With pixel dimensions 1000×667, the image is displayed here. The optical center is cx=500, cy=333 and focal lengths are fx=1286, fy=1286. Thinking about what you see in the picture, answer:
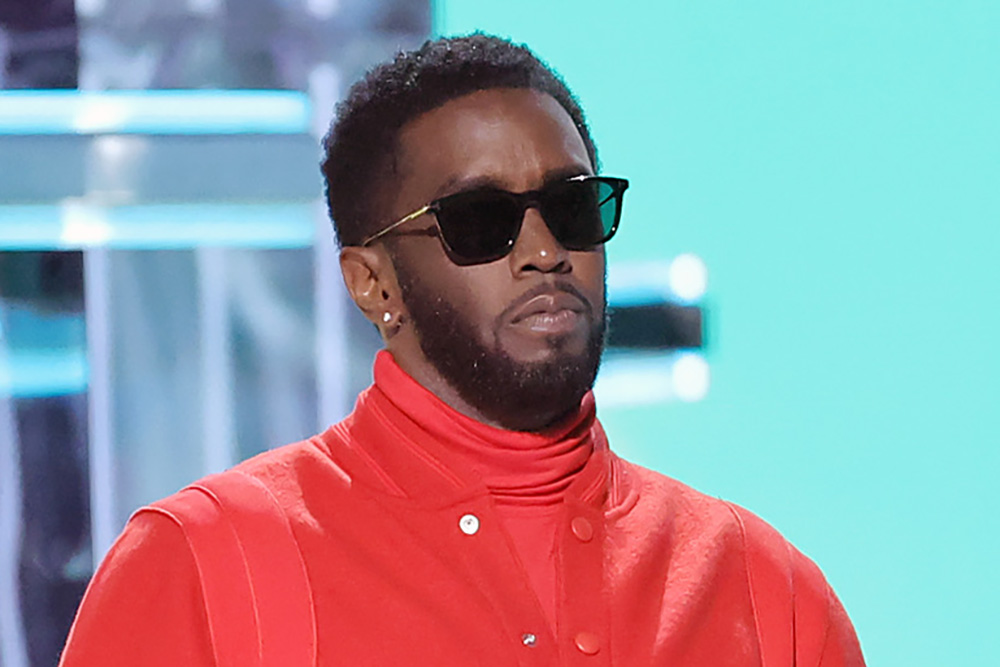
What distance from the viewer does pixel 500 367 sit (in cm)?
135

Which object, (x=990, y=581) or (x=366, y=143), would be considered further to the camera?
(x=990, y=581)

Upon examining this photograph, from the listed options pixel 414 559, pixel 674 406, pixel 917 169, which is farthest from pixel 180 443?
pixel 917 169

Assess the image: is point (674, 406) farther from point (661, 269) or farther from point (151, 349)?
point (151, 349)

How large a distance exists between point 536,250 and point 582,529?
29 centimetres

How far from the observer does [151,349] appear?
7.17ft

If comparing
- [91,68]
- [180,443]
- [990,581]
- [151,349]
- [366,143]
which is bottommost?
[990,581]

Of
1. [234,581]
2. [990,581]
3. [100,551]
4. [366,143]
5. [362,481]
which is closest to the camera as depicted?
[234,581]

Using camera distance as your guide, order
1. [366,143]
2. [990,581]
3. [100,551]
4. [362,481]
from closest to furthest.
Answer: [362,481]
[366,143]
[100,551]
[990,581]

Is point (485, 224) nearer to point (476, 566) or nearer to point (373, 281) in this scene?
point (373, 281)

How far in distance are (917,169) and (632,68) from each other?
56 cm

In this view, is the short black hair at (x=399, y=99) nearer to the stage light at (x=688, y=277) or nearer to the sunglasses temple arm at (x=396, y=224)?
the sunglasses temple arm at (x=396, y=224)

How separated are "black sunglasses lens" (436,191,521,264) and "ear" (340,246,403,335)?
0.43 ft

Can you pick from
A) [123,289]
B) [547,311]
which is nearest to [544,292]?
[547,311]

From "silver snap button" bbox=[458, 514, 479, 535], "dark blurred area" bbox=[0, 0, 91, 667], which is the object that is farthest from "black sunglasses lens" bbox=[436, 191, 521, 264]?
"dark blurred area" bbox=[0, 0, 91, 667]
